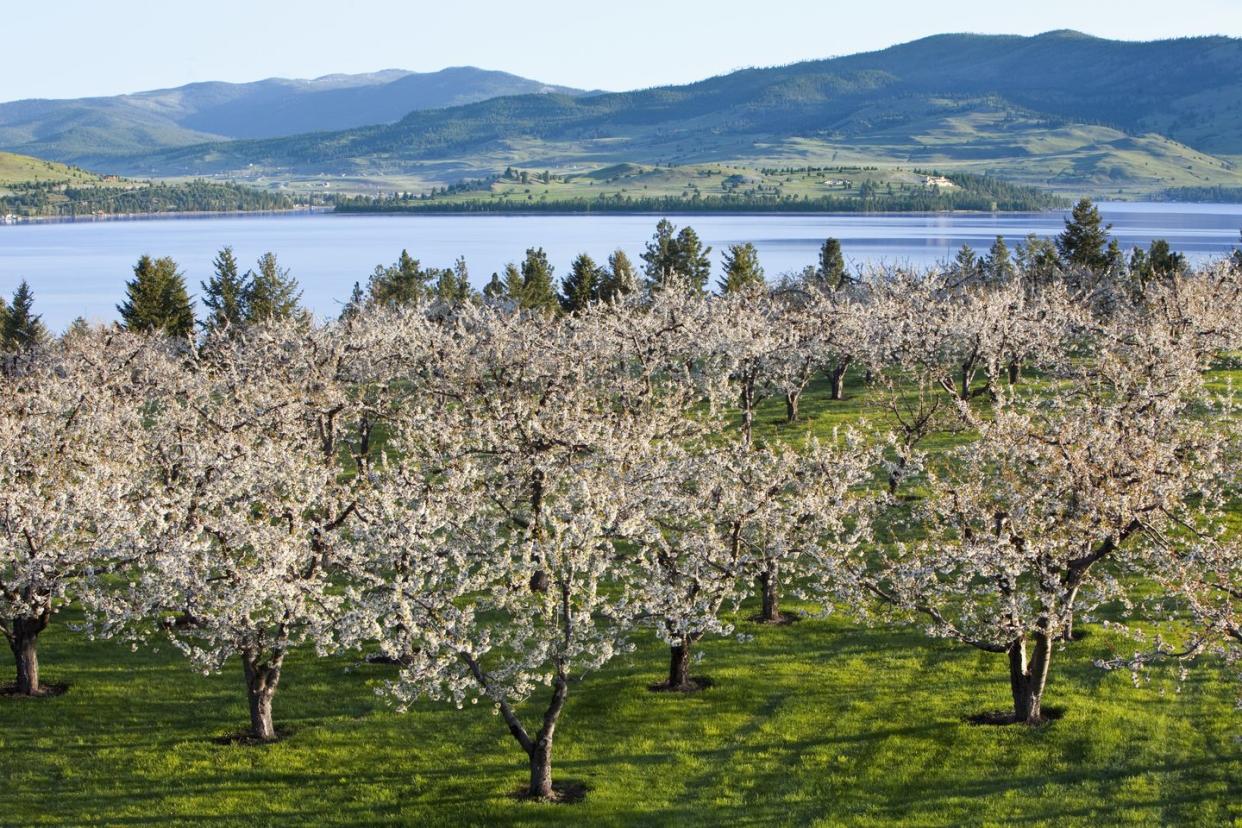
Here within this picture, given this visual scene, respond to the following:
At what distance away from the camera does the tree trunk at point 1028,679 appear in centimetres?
2672

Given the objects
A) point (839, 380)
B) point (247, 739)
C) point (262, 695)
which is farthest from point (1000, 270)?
point (247, 739)

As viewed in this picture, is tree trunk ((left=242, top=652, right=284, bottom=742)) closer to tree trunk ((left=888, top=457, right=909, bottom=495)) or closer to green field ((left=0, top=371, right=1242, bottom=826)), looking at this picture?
green field ((left=0, top=371, right=1242, bottom=826))

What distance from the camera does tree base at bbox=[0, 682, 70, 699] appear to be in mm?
30203

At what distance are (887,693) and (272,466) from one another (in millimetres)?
17645

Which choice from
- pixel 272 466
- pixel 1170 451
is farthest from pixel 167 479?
pixel 1170 451

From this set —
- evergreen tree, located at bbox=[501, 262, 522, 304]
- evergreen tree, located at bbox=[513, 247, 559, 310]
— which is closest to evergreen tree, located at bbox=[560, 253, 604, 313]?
evergreen tree, located at bbox=[513, 247, 559, 310]

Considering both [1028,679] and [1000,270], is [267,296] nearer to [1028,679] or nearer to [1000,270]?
[1000,270]

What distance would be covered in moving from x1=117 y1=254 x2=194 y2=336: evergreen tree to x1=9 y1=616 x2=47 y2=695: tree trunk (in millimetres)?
67448

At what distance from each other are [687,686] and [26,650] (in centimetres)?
1774

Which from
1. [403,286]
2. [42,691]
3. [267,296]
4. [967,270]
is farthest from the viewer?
[403,286]

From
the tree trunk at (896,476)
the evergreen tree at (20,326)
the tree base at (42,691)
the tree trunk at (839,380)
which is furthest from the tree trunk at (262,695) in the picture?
the evergreen tree at (20,326)

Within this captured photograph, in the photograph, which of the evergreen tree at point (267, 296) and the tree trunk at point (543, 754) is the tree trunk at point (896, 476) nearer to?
the tree trunk at point (543, 754)

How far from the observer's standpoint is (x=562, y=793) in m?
24.7

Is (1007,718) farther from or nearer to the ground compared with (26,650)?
nearer to the ground
